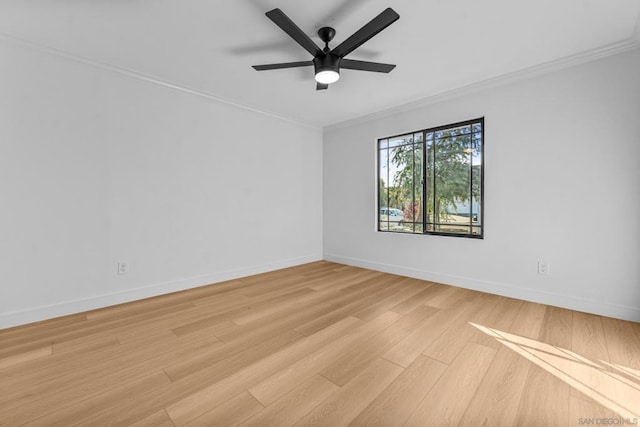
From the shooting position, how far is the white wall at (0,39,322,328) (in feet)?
7.63

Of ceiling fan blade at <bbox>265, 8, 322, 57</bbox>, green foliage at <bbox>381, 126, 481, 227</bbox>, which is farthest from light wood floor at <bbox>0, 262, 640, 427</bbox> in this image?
ceiling fan blade at <bbox>265, 8, 322, 57</bbox>

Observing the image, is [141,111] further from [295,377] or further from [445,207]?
[445,207]

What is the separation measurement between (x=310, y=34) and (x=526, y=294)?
3.33m

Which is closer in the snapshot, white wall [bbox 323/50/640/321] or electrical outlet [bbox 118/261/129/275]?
white wall [bbox 323/50/640/321]

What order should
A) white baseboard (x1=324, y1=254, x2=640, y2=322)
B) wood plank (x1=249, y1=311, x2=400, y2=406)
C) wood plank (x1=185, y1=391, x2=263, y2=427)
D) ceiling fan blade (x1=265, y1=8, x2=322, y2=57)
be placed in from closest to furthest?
wood plank (x1=185, y1=391, x2=263, y2=427) < wood plank (x1=249, y1=311, x2=400, y2=406) < ceiling fan blade (x1=265, y1=8, x2=322, y2=57) < white baseboard (x1=324, y1=254, x2=640, y2=322)

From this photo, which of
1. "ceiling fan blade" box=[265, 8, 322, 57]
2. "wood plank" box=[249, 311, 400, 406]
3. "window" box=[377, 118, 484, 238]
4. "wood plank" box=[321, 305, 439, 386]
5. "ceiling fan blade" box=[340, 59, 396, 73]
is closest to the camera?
"wood plank" box=[249, 311, 400, 406]

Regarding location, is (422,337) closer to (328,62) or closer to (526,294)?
(526,294)

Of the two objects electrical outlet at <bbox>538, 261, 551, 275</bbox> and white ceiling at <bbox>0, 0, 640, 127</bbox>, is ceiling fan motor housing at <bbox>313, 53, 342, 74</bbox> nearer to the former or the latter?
white ceiling at <bbox>0, 0, 640, 127</bbox>

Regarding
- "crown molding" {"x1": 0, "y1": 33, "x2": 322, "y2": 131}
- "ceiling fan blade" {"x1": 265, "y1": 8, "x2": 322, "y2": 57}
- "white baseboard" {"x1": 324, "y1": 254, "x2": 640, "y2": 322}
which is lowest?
"white baseboard" {"x1": 324, "y1": 254, "x2": 640, "y2": 322}

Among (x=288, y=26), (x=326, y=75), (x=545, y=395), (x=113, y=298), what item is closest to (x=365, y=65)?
(x=326, y=75)

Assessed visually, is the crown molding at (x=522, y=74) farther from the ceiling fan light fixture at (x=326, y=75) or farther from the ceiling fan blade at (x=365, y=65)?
the ceiling fan light fixture at (x=326, y=75)

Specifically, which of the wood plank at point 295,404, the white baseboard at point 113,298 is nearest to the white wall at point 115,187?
the white baseboard at point 113,298

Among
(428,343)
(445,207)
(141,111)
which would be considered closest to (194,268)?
(141,111)

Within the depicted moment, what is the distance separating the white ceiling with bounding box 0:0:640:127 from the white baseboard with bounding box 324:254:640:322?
2297mm
